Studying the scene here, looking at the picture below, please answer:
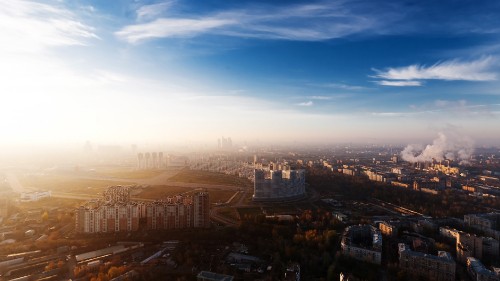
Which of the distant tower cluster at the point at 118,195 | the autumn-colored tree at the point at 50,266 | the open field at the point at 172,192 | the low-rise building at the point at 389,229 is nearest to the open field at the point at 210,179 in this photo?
the open field at the point at 172,192

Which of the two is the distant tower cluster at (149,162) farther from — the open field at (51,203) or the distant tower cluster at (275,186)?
the distant tower cluster at (275,186)

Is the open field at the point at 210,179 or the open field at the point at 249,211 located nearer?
the open field at the point at 249,211

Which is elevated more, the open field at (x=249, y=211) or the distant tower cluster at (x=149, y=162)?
the distant tower cluster at (x=149, y=162)

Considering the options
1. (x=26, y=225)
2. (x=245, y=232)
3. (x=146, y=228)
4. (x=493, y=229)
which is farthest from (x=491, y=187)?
(x=26, y=225)

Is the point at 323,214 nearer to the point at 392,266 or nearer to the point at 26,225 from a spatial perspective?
the point at 392,266

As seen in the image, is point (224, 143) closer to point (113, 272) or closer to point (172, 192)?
point (172, 192)

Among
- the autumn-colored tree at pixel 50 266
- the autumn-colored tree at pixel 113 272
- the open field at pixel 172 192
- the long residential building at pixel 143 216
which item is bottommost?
the autumn-colored tree at pixel 50 266
